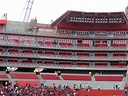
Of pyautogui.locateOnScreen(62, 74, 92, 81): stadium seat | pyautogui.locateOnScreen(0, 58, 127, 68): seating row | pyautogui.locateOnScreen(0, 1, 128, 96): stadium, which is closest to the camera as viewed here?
pyautogui.locateOnScreen(0, 1, 128, 96): stadium

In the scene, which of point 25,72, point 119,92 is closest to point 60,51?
point 25,72

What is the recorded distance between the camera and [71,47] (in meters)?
65.5

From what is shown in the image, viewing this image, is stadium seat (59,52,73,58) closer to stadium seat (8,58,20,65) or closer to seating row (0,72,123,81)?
seating row (0,72,123,81)

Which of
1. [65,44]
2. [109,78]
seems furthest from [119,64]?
[65,44]

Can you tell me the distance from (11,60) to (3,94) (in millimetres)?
21930

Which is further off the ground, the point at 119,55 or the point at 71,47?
the point at 71,47

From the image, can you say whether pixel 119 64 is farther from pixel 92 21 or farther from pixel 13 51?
pixel 13 51

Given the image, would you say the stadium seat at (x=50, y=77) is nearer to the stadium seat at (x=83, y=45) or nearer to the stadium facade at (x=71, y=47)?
the stadium facade at (x=71, y=47)

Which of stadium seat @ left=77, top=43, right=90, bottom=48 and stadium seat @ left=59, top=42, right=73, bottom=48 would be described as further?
stadium seat @ left=77, top=43, right=90, bottom=48

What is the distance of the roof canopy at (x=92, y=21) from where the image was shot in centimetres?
6419

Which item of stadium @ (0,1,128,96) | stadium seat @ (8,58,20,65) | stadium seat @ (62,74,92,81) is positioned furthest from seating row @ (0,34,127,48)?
stadium seat @ (62,74,92,81)

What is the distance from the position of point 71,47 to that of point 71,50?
73cm

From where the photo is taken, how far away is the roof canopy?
211ft

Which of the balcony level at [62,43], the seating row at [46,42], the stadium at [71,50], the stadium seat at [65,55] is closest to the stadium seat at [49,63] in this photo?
the stadium at [71,50]
